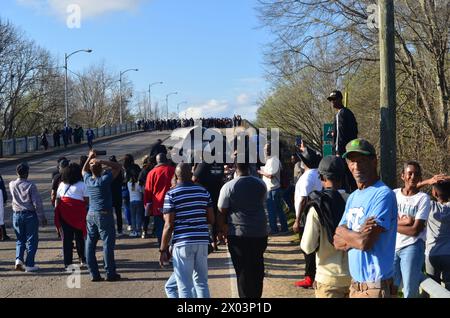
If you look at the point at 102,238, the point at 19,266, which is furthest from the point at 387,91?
the point at 19,266

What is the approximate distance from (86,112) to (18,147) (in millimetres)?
57009

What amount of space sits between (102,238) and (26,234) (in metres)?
1.72

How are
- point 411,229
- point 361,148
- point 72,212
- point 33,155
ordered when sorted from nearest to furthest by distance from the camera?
point 361,148 → point 411,229 → point 72,212 → point 33,155

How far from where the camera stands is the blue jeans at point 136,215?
12086mm

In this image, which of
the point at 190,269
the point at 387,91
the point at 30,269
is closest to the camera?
the point at 190,269

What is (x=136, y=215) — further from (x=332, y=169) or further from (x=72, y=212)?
(x=332, y=169)

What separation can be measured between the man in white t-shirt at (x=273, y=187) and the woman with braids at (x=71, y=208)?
4.15 meters

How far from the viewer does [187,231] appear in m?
6.13

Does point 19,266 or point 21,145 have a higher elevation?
point 21,145

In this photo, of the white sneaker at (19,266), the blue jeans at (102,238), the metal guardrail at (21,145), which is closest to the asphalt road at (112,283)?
the white sneaker at (19,266)

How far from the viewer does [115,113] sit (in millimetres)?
104688
